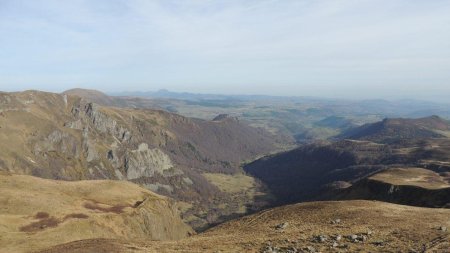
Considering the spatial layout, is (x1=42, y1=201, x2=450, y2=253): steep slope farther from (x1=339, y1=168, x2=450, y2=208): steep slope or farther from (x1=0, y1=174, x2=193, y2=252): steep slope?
(x1=339, y1=168, x2=450, y2=208): steep slope

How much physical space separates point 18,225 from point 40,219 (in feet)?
21.5

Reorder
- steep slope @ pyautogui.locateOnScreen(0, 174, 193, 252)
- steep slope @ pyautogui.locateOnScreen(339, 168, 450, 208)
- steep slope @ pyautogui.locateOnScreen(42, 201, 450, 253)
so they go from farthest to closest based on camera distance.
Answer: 1. steep slope @ pyautogui.locateOnScreen(339, 168, 450, 208)
2. steep slope @ pyautogui.locateOnScreen(0, 174, 193, 252)
3. steep slope @ pyautogui.locateOnScreen(42, 201, 450, 253)

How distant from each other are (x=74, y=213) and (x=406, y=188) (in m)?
115

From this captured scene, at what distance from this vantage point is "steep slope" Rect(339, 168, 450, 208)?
133000mm

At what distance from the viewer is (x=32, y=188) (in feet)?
359

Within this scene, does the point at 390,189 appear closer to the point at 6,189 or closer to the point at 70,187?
the point at 70,187

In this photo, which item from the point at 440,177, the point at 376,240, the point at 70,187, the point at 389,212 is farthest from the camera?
the point at 440,177

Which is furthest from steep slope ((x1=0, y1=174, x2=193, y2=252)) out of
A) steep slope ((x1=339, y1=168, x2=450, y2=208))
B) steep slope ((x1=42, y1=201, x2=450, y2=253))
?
steep slope ((x1=339, y1=168, x2=450, y2=208))

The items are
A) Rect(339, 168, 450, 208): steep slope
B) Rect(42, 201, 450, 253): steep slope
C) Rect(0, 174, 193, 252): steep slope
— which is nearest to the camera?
Rect(42, 201, 450, 253): steep slope

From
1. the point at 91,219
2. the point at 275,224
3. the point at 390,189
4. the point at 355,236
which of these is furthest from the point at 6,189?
the point at 390,189

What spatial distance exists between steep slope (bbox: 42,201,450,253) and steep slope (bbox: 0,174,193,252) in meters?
28.2

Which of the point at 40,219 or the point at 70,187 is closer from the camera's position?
the point at 40,219

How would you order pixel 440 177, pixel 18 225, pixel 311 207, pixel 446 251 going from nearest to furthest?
pixel 446 251 < pixel 311 207 < pixel 18 225 < pixel 440 177

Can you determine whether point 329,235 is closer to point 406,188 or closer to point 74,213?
point 74,213
